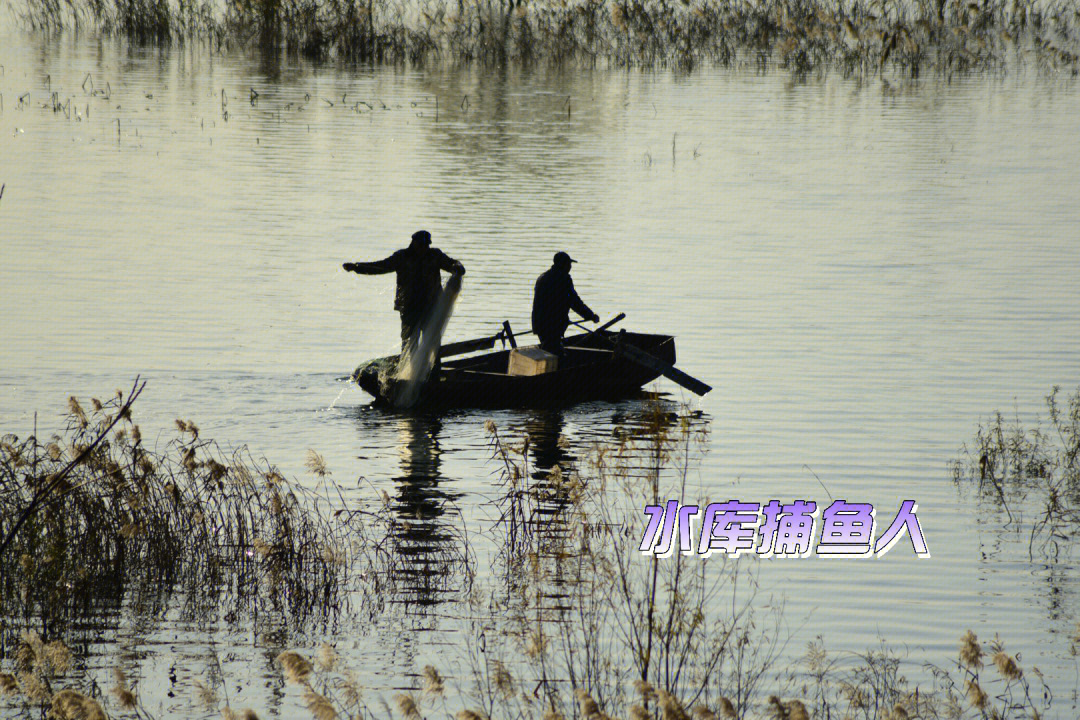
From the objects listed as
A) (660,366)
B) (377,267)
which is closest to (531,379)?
(660,366)

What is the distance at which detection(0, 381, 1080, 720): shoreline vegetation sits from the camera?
7.68 metres

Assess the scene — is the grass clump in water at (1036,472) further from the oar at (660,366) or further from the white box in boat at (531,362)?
the white box in boat at (531,362)

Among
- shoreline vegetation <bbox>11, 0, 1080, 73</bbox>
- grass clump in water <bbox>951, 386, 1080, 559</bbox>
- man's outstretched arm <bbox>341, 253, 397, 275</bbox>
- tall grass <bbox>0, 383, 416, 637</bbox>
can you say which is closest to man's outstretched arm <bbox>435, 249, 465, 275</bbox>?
man's outstretched arm <bbox>341, 253, 397, 275</bbox>

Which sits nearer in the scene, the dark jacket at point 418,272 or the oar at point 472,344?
the dark jacket at point 418,272

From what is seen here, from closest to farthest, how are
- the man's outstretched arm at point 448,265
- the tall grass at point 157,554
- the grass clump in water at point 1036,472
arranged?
the tall grass at point 157,554
the grass clump in water at point 1036,472
the man's outstretched arm at point 448,265

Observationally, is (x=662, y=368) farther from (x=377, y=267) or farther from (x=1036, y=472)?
(x=1036, y=472)

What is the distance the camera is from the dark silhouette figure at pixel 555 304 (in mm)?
15844

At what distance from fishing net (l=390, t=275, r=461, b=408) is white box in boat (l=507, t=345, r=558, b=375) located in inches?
30.0

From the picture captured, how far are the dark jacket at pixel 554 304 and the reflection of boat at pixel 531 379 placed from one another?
0.35 meters

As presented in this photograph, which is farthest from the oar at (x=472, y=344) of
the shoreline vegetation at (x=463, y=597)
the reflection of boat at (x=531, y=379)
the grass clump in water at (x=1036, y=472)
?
the shoreline vegetation at (x=463, y=597)

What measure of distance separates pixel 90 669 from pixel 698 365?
995 cm

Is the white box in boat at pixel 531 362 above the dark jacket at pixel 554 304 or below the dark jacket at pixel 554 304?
below

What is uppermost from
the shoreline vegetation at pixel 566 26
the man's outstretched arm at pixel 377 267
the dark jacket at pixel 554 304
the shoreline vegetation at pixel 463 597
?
the shoreline vegetation at pixel 566 26

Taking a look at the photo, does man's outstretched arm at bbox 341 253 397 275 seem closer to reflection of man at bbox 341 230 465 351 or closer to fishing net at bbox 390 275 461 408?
reflection of man at bbox 341 230 465 351
